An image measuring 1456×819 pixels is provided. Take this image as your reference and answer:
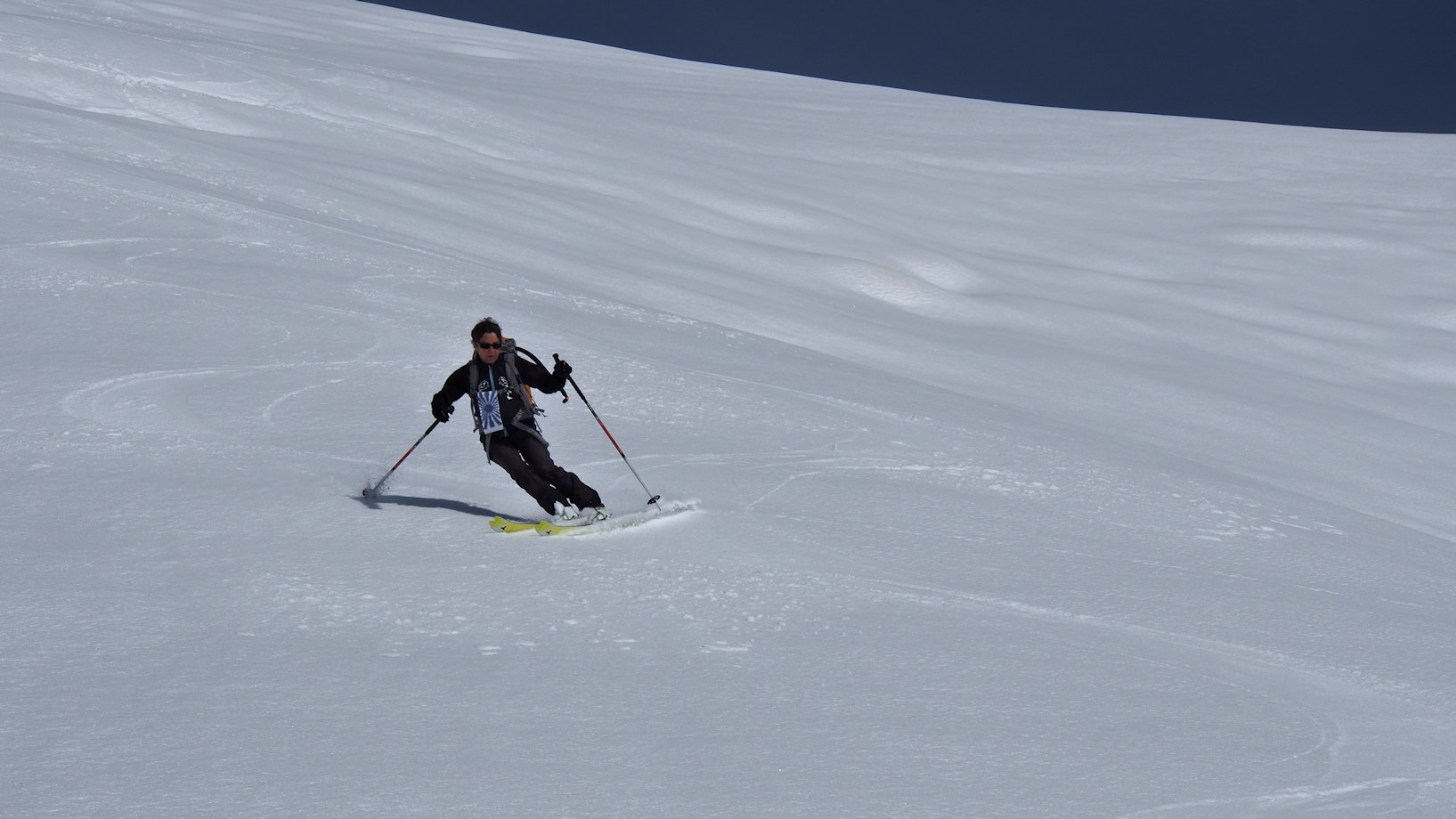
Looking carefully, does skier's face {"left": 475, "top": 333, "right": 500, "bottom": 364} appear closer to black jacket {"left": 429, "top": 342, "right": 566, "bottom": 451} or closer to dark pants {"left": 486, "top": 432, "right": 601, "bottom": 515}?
black jacket {"left": 429, "top": 342, "right": 566, "bottom": 451}

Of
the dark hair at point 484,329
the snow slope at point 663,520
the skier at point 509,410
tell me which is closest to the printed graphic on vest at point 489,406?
the skier at point 509,410

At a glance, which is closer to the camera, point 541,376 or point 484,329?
point 484,329

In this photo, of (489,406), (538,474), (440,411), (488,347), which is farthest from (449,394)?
(538,474)

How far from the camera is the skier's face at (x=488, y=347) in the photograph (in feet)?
21.7

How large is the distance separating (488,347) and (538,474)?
0.69m

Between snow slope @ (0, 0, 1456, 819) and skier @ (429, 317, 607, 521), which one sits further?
skier @ (429, 317, 607, 521)

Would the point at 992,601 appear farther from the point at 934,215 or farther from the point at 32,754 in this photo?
the point at 934,215

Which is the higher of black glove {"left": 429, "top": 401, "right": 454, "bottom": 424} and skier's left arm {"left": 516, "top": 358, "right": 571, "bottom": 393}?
skier's left arm {"left": 516, "top": 358, "right": 571, "bottom": 393}

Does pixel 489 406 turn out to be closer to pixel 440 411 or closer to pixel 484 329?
pixel 440 411

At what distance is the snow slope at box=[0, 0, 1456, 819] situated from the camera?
Result: 4.19m

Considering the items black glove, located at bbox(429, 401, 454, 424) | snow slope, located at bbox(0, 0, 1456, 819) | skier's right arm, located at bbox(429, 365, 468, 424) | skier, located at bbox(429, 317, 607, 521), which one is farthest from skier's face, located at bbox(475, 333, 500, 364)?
snow slope, located at bbox(0, 0, 1456, 819)

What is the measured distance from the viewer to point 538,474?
265 inches

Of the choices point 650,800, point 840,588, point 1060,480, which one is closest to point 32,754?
point 650,800

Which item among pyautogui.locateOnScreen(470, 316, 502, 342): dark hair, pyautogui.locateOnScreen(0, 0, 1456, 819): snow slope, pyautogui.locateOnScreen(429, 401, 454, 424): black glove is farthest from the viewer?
pyautogui.locateOnScreen(429, 401, 454, 424): black glove
